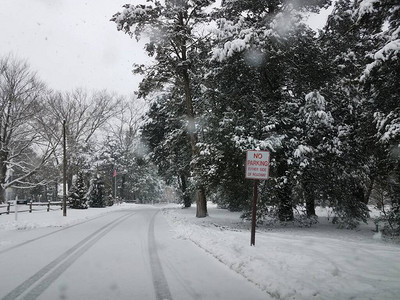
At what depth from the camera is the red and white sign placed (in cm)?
816

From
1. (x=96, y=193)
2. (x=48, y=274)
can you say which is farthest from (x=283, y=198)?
(x=96, y=193)

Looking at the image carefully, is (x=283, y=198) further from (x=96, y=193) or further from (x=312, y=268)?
(x=96, y=193)

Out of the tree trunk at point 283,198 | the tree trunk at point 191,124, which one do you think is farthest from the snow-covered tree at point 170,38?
the tree trunk at point 283,198

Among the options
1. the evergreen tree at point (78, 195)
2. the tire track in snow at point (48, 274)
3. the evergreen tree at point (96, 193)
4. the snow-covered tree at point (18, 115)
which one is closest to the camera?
the tire track in snow at point (48, 274)

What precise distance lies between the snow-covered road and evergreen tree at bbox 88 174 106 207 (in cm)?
3028

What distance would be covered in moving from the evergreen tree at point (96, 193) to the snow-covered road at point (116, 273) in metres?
30.3

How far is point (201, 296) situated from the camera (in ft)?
15.3

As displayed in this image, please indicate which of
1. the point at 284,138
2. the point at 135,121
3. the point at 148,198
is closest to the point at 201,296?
the point at 284,138

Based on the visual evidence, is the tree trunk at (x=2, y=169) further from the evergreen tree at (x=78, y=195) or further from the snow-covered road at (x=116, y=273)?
the snow-covered road at (x=116, y=273)

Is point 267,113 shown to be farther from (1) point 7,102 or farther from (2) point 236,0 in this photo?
(1) point 7,102

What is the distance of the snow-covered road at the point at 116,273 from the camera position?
4797mm

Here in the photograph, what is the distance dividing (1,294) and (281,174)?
11.3 metres

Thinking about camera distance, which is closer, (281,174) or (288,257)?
(288,257)

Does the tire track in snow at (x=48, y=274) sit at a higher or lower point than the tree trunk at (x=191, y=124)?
lower
